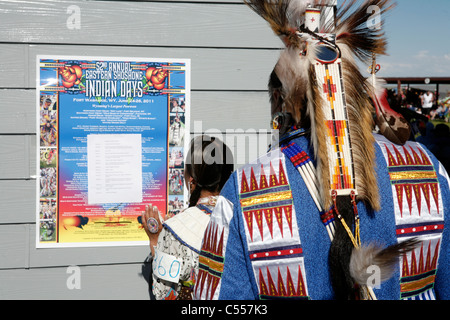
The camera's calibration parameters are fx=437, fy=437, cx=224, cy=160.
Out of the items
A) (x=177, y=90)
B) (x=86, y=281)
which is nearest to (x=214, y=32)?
(x=177, y=90)

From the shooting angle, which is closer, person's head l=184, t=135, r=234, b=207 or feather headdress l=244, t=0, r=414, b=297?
feather headdress l=244, t=0, r=414, b=297

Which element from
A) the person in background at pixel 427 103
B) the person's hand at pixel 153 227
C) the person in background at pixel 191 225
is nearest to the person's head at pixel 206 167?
the person in background at pixel 191 225

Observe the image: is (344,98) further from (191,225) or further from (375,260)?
(191,225)

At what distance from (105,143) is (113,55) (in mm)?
524

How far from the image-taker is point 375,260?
3.76 feet

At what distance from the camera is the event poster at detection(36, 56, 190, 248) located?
2.55 m

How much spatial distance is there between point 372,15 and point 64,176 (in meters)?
1.94
